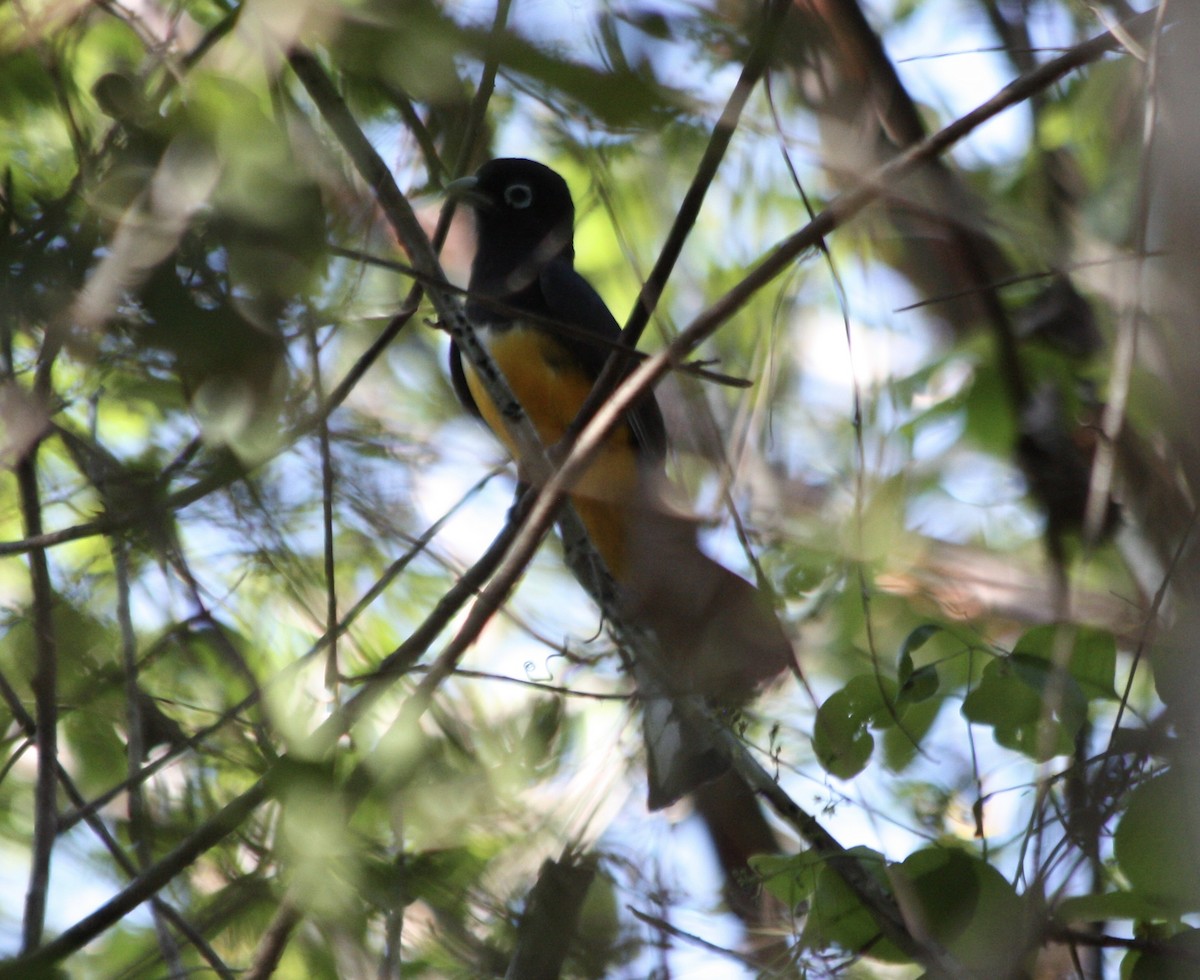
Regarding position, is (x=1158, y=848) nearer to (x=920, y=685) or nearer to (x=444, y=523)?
(x=920, y=685)

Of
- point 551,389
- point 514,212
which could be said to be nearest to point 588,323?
point 551,389

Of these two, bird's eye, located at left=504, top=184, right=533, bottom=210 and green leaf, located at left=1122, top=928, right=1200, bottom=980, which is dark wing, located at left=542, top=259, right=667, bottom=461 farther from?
green leaf, located at left=1122, top=928, right=1200, bottom=980

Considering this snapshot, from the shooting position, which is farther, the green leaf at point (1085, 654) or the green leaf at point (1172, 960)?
the green leaf at point (1085, 654)

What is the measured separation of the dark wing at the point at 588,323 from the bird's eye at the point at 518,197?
1.40 feet

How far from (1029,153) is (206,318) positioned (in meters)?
3.21

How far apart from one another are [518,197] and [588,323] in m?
0.88

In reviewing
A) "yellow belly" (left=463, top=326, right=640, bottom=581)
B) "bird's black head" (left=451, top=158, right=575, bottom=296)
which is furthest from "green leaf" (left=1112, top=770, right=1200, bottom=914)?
"bird's black head" (left=451, top=158, right=575, bottom=296)

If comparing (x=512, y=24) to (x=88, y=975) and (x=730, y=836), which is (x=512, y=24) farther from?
(x=730, y=836)

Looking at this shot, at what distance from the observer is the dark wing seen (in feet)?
14.4

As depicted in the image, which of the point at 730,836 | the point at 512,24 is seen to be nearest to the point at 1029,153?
the point at 730,836

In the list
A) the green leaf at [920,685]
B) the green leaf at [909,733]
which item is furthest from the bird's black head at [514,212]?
the green leaf at [920,685]

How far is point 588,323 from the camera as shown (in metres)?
4.48

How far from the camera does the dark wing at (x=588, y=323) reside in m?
4.38

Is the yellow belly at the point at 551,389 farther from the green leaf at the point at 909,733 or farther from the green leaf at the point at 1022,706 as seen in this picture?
the green leaf at the point at 1022,706
